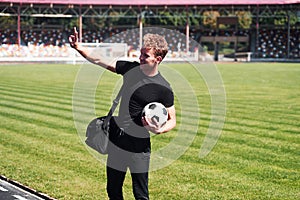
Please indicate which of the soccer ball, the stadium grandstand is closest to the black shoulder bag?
the soccer ball

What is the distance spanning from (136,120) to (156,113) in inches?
8.7

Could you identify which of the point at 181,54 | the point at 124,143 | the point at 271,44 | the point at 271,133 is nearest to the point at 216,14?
→ the point at 271,44

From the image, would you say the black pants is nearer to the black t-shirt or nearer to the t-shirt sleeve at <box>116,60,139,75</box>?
the black t-shirt

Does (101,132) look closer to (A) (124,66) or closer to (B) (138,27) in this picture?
(A) (124,66)

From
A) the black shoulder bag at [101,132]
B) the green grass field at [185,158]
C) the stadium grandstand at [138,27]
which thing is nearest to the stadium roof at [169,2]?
the stadium grandstand at [138,27]

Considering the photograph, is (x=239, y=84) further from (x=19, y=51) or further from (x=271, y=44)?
(x=271, y=44)

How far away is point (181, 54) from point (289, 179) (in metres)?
43.6

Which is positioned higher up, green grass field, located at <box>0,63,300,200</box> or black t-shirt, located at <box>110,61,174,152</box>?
A: black t-shirt, located at <box>110,61,174,152</box>

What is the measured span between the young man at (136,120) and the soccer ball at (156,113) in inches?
2.2

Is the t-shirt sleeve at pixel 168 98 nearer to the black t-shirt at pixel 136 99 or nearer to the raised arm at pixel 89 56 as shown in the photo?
the black t-shirt at pixel 136 99

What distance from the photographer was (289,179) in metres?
7.65

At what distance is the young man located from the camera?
4.93 meters

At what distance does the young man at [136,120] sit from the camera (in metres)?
4.93

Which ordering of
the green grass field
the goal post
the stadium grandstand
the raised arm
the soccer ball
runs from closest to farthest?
the soccer ball → the raised arm → the goal post → the green grass field → the stadium grandstand
